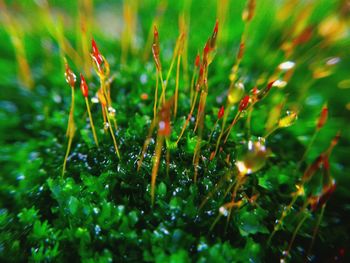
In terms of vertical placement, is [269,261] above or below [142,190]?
below

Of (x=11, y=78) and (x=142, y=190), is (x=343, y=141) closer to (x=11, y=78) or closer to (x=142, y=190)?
(x=142, y=190)

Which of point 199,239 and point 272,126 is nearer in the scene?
point 199,239

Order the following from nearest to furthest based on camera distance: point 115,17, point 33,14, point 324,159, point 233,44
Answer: point 324,159, point 233,44, point 33,14, point 115,17

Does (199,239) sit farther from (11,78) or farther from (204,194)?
(11,78)

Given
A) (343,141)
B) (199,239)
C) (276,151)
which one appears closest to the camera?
(199,239)

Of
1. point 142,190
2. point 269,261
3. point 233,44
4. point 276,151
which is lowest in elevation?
point 269,261

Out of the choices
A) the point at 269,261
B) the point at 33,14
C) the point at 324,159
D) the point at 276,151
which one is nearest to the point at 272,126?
the point at 276,151
